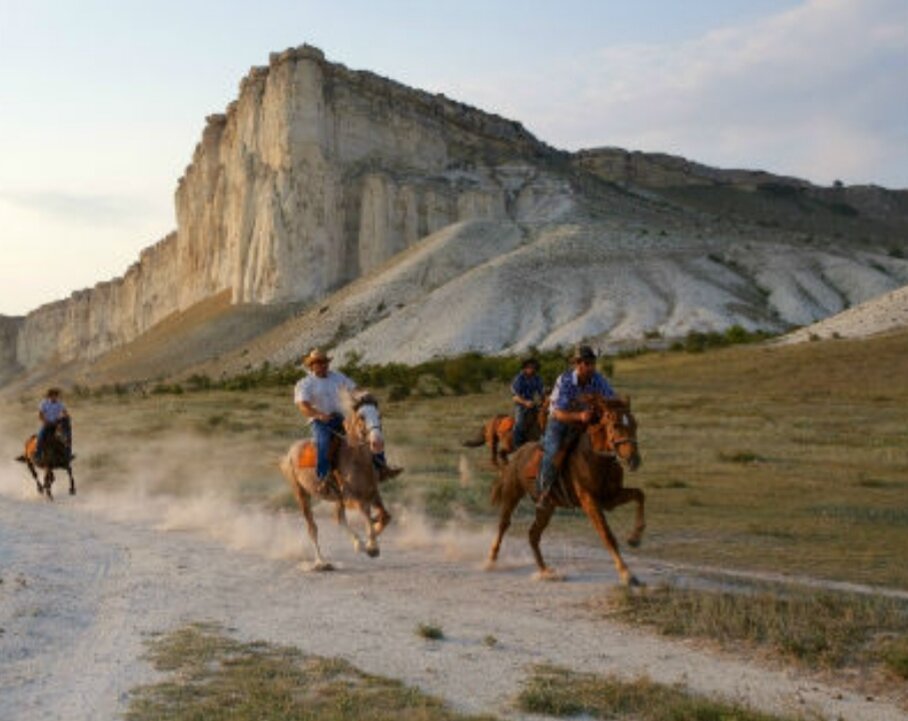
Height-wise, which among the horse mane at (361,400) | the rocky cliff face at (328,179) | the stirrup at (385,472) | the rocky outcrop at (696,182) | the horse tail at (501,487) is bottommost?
the horse tail at (501,487)

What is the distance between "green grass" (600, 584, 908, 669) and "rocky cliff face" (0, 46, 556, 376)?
304 ft

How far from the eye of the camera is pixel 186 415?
45375 millimetres

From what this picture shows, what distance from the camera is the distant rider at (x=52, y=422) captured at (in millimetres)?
23672

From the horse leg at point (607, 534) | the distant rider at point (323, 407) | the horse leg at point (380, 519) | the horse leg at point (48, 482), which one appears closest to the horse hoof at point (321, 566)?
the horse leg at point (380, 519)

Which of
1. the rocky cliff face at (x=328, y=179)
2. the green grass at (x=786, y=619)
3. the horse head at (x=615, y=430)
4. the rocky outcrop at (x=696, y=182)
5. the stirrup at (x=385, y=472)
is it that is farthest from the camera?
the rocky outcrop at (x=696, y=182)

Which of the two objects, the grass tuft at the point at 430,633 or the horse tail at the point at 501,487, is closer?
the grass tuft at the point at 430,633

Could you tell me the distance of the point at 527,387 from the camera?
721 inches

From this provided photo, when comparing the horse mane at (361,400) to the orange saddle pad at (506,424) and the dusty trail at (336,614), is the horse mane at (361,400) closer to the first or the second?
the dusty trail at (336,614)

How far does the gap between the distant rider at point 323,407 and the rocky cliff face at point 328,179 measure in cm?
8862

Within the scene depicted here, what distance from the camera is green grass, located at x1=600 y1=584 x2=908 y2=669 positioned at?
30.6ft

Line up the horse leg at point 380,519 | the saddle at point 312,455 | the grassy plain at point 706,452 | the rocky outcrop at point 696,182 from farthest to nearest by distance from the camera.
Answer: the rocky outcrop at point 696,182 → the grassy plain at point 706,452 → the saddle at point 312,455 → the horse leg at point 380,519

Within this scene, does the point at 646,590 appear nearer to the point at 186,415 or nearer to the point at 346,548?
the point at 346,548

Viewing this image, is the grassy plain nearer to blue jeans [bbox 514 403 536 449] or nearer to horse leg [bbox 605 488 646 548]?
blue jeans [bbox 514 403 536 449]

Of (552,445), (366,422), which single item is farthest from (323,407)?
(552,445)
